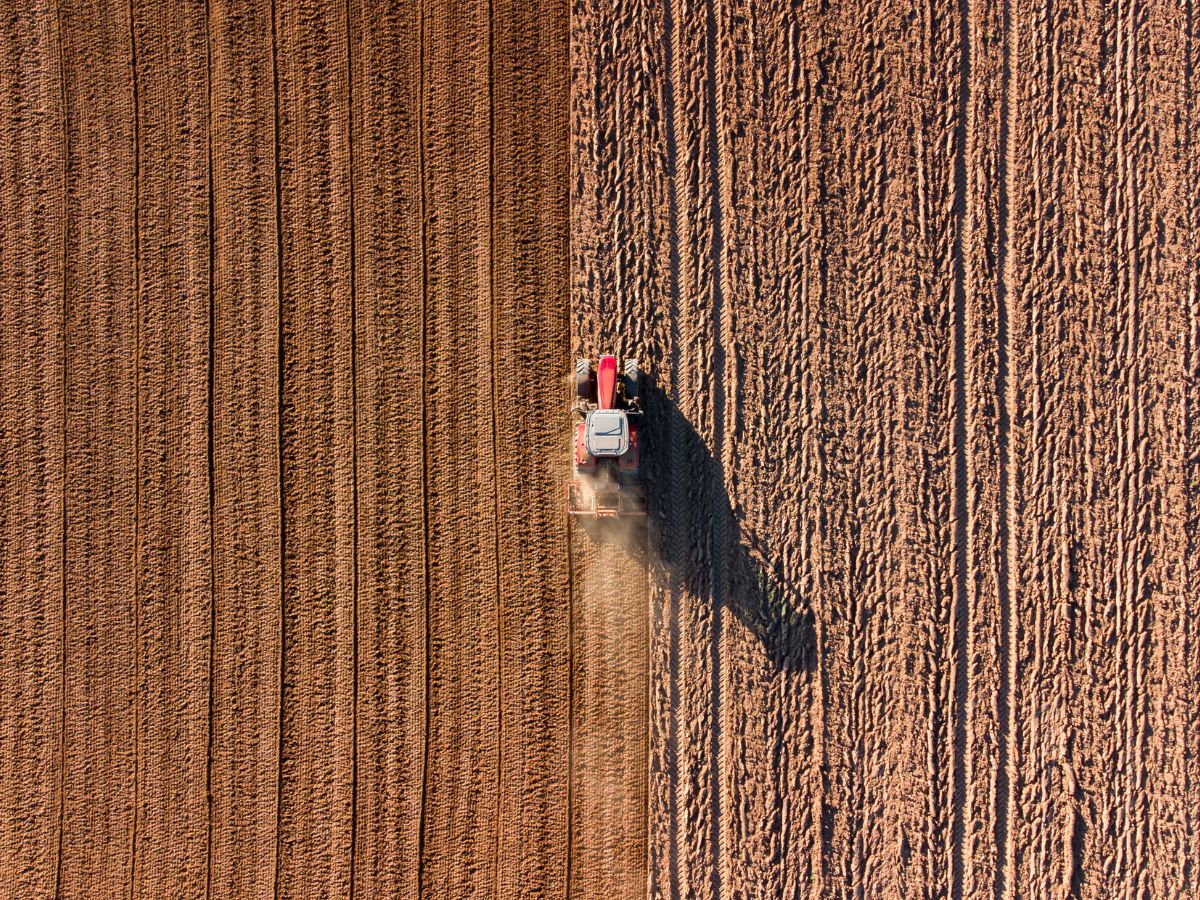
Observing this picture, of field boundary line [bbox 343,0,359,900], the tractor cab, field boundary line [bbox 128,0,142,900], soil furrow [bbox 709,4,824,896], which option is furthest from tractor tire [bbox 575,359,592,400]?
field boundary line [bbox 128,0,142,900]

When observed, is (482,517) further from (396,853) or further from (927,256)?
(927,256)

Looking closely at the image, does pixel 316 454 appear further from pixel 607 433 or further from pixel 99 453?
pixel 607 433

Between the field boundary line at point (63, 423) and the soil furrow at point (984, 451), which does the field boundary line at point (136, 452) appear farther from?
the soil furrow at point (984, 451)

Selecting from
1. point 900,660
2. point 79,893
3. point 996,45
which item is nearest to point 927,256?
point 996,45

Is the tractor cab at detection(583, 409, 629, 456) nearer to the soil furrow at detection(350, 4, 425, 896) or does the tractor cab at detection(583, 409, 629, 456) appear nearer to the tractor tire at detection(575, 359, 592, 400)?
the tractor tire at detection(575, 359, 592, 400)

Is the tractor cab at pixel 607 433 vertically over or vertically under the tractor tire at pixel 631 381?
under

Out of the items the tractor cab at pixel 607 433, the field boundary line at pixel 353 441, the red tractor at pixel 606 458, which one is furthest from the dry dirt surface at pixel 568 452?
the tractor cab at pixel 607 433

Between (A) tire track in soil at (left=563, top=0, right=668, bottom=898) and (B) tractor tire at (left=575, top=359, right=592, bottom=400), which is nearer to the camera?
(B) tractor tire at (left=575, top=359, right=592, bottom=400)
